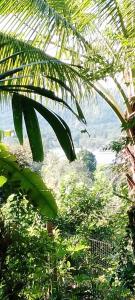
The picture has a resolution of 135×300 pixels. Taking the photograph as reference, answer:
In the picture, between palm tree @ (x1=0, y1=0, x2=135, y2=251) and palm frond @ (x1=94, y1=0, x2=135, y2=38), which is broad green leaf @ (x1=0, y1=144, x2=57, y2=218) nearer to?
palm tree @ (x1=0, y1=0, x2=135, y2=251)

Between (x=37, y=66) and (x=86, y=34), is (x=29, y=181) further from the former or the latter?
(x=86, y=34)

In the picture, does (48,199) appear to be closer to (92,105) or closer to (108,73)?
(108,73)

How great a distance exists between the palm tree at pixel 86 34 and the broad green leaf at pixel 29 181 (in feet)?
2.94

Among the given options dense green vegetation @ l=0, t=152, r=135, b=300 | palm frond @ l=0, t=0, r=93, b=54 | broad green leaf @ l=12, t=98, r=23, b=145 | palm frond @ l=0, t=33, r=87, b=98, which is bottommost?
dense green vegetation @ l=0, t=152, r=135, b=300

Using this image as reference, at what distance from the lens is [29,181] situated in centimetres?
323

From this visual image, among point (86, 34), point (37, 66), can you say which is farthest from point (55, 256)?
point (86, 34)

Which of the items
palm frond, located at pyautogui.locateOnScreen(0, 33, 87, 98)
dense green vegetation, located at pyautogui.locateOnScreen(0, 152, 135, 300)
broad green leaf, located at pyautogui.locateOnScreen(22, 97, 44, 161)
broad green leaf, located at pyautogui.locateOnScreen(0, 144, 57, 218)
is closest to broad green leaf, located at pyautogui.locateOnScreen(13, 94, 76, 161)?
broad green leaf, located at pyautogui.locateOnScreen(22, 97, 44, 161)

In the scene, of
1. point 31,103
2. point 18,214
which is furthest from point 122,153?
point 31,103

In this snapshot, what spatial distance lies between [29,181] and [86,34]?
1.87m

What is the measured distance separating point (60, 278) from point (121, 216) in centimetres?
126

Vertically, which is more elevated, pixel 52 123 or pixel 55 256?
pixel 52 123

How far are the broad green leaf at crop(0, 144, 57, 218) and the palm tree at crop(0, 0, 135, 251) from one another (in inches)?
35.3

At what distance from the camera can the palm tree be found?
3.62 metres

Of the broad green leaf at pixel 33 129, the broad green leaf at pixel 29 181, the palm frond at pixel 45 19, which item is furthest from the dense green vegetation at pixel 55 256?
the palm frond at pixel 45 19
